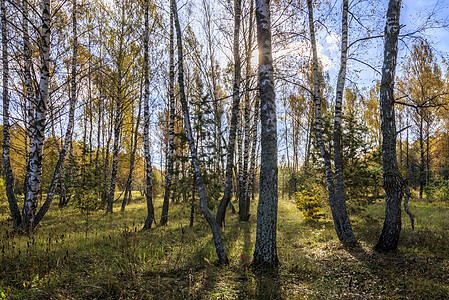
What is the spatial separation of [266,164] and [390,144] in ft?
10.4

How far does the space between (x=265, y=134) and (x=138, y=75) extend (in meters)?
10.8

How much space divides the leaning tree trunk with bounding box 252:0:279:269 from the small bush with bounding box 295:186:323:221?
651cm

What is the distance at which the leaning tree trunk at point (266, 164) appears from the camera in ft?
13.6

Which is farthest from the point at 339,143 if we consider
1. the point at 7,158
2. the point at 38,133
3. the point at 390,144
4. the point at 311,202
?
the point at 7,158

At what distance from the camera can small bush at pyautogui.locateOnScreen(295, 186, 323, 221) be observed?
10102mm

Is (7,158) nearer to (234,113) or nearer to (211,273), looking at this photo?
(234,113)

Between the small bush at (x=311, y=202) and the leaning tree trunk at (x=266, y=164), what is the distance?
6.51 m

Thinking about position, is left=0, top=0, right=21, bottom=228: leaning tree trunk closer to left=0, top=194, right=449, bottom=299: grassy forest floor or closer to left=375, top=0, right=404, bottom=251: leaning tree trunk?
left=0, top=194, right=449, bottom=299: grassy forest floor

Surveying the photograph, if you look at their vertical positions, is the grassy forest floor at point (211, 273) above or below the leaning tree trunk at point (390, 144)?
below

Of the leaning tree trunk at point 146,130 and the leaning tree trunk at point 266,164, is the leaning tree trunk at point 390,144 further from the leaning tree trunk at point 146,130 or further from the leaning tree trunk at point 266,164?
the leaning tree trunk at point 146,130

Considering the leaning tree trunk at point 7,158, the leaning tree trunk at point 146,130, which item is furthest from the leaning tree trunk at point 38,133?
the leaning tree trunk at point 146,130

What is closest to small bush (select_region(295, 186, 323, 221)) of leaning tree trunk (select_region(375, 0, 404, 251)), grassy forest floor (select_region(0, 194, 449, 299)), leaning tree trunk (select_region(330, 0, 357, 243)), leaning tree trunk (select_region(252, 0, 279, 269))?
leaning tree trunk (select_region(330, 0, 357, 243))

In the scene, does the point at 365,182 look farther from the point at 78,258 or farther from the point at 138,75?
the point at 138,75

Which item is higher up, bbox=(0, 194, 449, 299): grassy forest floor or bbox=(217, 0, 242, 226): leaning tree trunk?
bbox=(217, 0, 242, 226): leaning tree trunk
